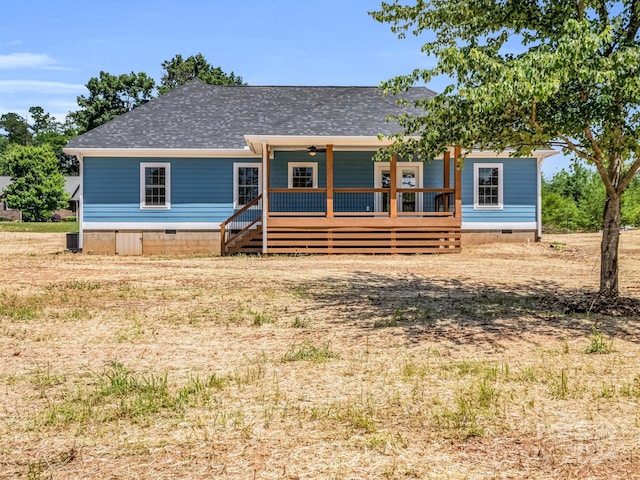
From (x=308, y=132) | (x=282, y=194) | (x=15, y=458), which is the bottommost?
(x=15, y=458)

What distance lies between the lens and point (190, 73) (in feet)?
189

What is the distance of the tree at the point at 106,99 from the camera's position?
49062 millimetres

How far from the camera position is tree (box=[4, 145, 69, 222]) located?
5438 centimetres

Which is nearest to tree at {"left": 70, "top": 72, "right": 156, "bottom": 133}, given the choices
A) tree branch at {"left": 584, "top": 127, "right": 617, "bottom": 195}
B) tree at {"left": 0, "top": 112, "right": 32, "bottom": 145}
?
tree branch at {"left": 584, "top": 127, "right": 617, "bottom": 195}

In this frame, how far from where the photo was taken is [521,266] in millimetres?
16031

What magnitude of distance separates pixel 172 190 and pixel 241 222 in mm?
2636

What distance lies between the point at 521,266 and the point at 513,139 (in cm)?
795

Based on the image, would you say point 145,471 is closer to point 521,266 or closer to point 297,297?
point 297,297

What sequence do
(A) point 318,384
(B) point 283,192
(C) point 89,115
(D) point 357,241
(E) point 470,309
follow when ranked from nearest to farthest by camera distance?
(A) point 318,384
(E) point 470,309
(D) point 357,241
(B) point 283,192
(C) point 89,115

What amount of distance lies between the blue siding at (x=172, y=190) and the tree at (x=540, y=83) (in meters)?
12.4

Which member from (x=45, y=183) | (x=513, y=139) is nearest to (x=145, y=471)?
(x=513, y=139)

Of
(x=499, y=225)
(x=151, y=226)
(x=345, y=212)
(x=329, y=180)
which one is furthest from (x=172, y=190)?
(x=499, y=225)

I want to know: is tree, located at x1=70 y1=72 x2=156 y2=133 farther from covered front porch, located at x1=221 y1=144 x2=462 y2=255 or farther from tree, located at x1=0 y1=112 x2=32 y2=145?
tree, located at x1=0 y1=112 x2=32 y2=145

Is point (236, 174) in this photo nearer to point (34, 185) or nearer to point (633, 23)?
point (633, 23)
